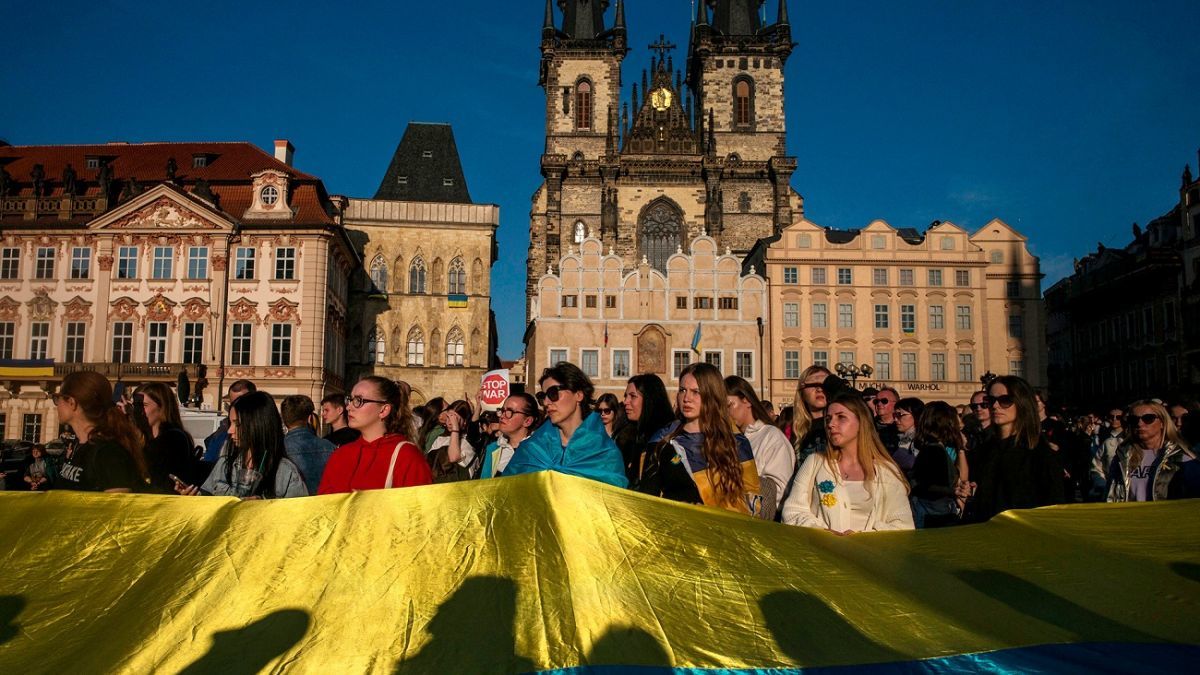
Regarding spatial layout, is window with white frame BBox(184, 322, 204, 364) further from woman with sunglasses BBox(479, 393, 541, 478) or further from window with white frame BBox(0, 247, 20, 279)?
woman with sunglasses BBox(479, 393, 541, 478)

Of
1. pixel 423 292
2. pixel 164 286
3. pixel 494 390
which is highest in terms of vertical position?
pixel 423 292

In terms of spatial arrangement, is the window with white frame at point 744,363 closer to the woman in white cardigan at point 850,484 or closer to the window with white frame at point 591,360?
the window with white frame at point 591,360

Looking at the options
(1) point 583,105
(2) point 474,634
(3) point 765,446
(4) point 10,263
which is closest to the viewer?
(2) point 474,634

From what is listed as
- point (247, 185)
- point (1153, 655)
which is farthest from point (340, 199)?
point (1153, 655)

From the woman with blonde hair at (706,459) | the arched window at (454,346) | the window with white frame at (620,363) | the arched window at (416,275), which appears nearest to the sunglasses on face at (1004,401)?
the woman with blonde hair at (706,459)

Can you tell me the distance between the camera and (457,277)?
5253 cm

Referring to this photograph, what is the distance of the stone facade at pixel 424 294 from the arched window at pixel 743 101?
20186 millimetres

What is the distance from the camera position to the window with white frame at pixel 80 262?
4294 centimetres

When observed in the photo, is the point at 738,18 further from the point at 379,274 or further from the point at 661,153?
the point at 379,274

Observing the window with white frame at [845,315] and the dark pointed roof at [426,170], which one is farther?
the dark pointed roof at [426,170]

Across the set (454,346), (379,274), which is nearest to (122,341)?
(379,274)

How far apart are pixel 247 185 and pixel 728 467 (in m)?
43.8

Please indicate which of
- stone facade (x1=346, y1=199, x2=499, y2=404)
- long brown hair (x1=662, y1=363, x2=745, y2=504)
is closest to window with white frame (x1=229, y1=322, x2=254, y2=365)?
stone facade (x1=346, y1=199, x2=499, y2=404)

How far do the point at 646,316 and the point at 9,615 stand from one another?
43856mm
